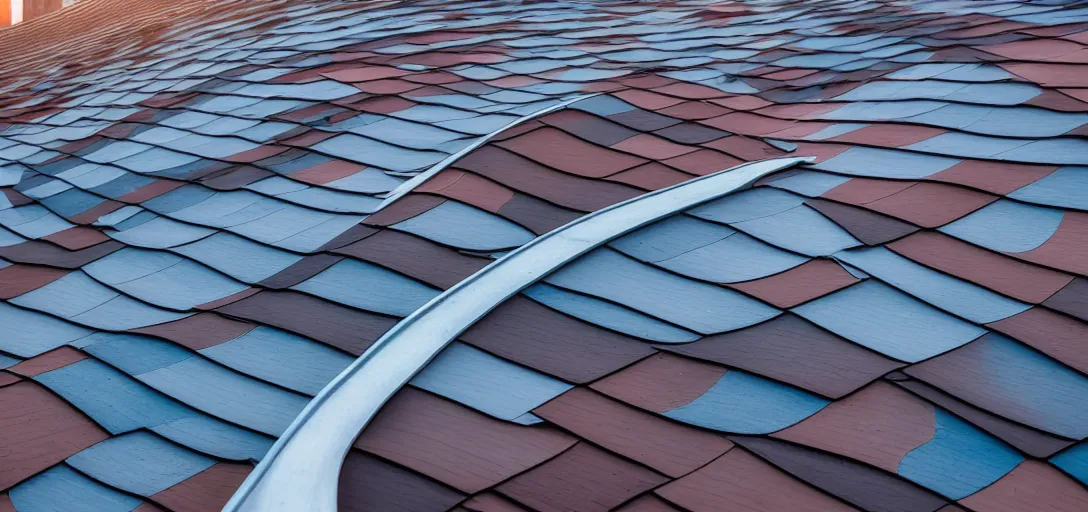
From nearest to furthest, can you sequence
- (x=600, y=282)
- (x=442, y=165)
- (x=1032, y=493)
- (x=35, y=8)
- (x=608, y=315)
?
(x=1032, y=493), (x=608, y=315), (x=600, y=282), (x=442, y=165), (x=35, y=8)

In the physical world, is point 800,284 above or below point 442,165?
below

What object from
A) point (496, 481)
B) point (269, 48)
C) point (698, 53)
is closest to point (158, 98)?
point (269, 48)

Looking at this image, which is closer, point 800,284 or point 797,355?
point 797,355

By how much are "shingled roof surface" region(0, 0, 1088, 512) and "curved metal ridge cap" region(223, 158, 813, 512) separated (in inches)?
1.5

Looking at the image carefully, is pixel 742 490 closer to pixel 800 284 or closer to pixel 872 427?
pixel 872 427

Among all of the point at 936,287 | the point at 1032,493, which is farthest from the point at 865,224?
the point at 1032,493

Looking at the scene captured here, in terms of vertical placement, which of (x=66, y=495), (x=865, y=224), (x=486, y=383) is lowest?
(x=66, y=495)

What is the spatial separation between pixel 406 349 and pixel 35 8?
40.5 feet

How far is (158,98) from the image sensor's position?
4.26 metres

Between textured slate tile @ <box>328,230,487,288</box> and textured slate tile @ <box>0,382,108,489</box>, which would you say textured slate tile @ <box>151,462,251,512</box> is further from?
textured slate tile @ <box>328,230,487,288</box>

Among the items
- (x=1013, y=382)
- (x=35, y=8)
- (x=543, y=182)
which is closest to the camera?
(x=1013, y=382)

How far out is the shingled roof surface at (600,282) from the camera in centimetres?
155

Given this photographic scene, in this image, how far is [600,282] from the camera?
2.04m

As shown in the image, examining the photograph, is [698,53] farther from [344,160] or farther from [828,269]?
[828,269]
